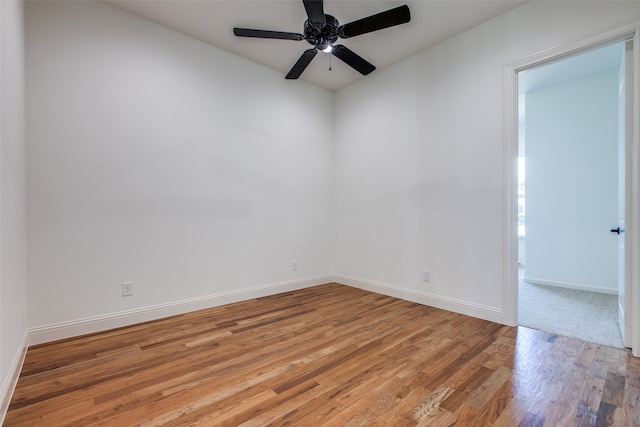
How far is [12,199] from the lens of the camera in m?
1.81

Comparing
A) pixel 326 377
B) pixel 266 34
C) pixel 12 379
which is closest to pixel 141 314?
pixel 12 379

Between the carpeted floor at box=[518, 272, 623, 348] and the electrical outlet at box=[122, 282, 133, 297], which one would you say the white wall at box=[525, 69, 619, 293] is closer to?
the carpeted floor at box=[518, 272, 623, 348]

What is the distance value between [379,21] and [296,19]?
0.97 metres

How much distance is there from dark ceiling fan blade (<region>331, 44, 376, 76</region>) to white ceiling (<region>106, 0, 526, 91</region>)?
1.23ft

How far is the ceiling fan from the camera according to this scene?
6.91ft

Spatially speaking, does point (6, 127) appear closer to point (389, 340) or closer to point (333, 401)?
point (333, 401)

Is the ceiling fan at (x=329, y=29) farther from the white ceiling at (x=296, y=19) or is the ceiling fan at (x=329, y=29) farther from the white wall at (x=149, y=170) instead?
the white wall at (x=149, y=170)

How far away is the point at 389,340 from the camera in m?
2.38

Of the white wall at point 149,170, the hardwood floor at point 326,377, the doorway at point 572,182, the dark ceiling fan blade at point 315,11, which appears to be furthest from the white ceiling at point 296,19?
the hardwood floor at point 326,377

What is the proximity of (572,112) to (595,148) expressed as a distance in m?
0.59

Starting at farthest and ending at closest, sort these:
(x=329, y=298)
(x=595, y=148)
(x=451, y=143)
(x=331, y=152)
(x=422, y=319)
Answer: (x=331, y=152)
(x=595, y=148)
(x=329, y=298)
(x=451, y=143)
(x=422, y=319)

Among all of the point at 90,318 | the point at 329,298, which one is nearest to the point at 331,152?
the point at 329,298

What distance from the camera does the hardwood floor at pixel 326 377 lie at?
149 cm

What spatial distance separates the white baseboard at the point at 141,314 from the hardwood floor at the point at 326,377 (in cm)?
9
